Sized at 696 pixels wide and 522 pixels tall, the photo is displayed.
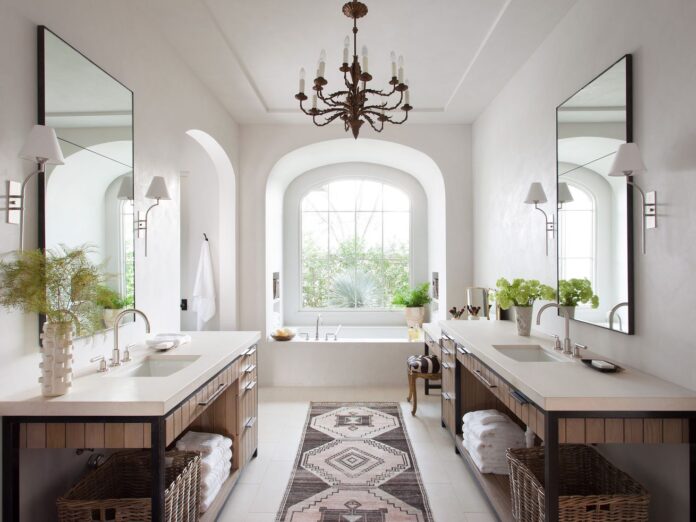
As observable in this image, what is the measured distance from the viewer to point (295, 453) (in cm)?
323

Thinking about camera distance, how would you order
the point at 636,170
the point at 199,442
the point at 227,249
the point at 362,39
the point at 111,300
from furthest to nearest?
the point at 227,249
the point at 362,39
the point at 199,442
the point at 111,300
the point at 636,170

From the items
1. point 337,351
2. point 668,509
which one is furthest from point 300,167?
point 668,509

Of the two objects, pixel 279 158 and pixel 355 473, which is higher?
pixel 279 158

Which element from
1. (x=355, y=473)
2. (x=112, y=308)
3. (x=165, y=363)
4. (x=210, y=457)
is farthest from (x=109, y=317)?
(x=355, y=473)

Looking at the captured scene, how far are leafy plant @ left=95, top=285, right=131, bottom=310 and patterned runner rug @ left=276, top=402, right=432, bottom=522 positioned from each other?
4.57ft

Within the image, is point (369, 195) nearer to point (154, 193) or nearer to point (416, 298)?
point (416, 298)

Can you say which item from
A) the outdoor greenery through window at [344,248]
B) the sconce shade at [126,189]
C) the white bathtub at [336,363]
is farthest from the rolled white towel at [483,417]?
the outdoor greenery through window at [344,248]

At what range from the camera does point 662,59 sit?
6.13 ft

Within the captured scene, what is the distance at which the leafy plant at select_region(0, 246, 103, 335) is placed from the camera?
163 centimetres

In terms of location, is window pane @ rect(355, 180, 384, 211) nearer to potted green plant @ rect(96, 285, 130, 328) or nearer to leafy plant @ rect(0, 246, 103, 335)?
potted green plant @ rect(96, 285, 130, 328)

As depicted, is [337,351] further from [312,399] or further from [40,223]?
[40,223]

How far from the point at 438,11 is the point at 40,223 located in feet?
7.97

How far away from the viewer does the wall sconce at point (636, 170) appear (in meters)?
1.85

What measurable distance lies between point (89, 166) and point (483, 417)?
259 centimetres
